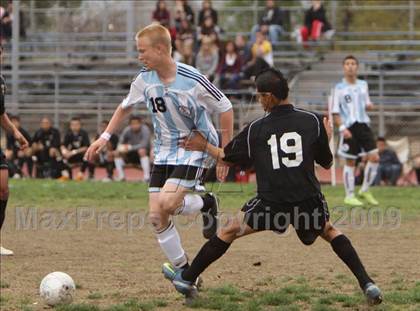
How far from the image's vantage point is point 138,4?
2523 centimetres

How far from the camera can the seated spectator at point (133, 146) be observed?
63.2 feet

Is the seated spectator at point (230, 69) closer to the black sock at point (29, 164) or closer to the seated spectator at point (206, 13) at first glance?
the seated spectator at point (206, 13)

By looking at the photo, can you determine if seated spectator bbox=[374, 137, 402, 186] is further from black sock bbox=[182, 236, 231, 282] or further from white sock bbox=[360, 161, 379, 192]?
black sock bbox=[182, 236, 231, 282]

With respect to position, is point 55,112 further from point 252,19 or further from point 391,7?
point 391,7

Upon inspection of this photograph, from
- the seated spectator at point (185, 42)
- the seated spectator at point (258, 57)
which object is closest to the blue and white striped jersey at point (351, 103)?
the seated spectator at point (258, 57)

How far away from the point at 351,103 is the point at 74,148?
8.18 metres

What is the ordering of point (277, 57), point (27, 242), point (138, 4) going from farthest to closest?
point (138, 4), point (277, 57), point (27, 242)

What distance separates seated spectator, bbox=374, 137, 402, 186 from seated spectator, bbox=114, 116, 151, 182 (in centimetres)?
492

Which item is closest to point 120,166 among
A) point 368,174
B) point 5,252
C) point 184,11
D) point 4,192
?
point 184,11

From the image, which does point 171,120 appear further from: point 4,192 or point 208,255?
point 4,192

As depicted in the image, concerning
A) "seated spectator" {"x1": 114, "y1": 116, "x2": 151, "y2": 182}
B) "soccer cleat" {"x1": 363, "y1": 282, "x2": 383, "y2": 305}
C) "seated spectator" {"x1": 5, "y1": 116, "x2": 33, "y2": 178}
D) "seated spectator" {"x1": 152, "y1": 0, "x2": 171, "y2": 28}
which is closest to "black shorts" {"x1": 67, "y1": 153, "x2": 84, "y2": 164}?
"seated spectator" {"x1": 114, "y1": 116, "x2": 151, "y2": 182}

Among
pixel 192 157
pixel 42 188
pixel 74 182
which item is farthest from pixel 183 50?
pixel 192 157

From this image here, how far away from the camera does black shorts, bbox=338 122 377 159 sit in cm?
1370

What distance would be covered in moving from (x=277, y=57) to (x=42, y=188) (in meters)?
9.18
